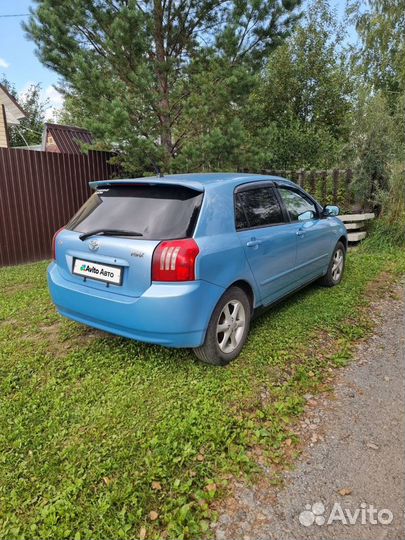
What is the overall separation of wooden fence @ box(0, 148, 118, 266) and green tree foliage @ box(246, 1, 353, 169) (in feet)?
20.3

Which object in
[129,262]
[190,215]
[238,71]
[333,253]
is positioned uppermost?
[238,71]

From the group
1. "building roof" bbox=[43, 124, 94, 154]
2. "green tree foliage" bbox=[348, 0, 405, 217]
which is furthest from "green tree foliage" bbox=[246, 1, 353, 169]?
"building roof" bbox=[43, 124, 94, 154]

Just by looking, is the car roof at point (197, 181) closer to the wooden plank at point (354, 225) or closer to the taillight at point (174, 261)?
the taillight at point (174, 261)

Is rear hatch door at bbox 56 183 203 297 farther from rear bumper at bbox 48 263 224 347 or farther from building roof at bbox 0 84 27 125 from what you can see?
building roof at bbox 0 84 27 125

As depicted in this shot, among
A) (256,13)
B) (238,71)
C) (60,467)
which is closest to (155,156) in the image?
(238,71)

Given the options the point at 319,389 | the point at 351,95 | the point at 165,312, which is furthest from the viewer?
the point at 351,95

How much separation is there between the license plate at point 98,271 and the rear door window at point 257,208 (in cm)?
109

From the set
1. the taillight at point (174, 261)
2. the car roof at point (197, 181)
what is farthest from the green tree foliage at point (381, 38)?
the taillight at point (174, 261)

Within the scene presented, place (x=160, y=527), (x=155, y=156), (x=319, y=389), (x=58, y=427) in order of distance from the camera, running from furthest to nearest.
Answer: (x=155, y=156) → (x=319, y=389) → (x=58, y=427) → (x=160, y=527)

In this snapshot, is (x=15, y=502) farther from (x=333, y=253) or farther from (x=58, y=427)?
(x=333, y=253)

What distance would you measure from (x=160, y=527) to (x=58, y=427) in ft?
3.30

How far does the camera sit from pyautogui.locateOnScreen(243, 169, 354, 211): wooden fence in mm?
7988

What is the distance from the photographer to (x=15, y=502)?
6.21ft

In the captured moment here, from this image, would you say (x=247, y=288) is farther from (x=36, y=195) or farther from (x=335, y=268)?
(x=36, y=195)
